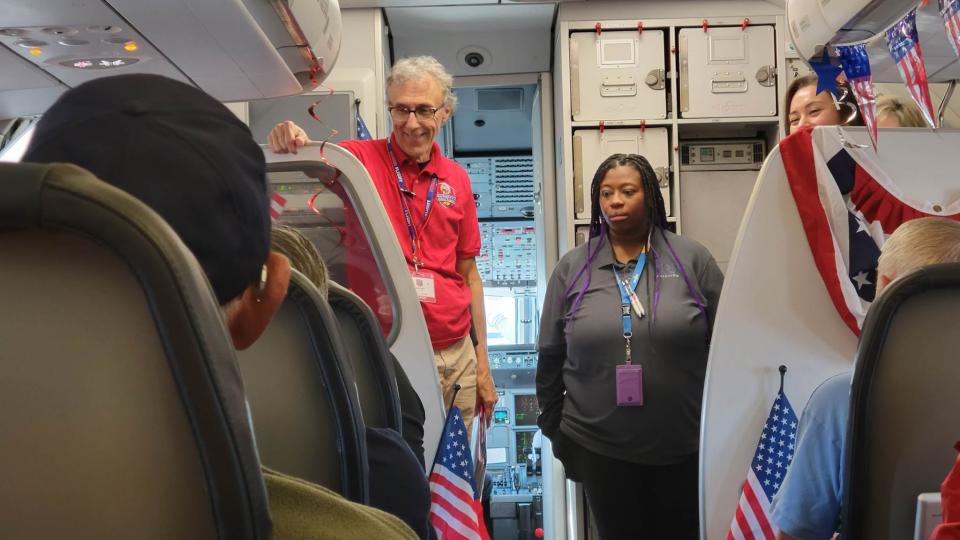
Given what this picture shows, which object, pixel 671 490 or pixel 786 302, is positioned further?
pixel 671 490

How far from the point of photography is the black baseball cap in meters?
0.76

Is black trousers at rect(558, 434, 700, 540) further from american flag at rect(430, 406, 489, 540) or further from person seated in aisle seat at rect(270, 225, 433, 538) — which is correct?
person seated in aisle seat at rect(270, 225, 433, 538)

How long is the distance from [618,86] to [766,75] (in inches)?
35.3

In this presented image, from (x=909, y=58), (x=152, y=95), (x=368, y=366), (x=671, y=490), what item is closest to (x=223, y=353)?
(x=152, y=95)

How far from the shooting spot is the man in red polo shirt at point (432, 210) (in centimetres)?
357

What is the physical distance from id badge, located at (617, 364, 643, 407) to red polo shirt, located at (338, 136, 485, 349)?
0.66 m

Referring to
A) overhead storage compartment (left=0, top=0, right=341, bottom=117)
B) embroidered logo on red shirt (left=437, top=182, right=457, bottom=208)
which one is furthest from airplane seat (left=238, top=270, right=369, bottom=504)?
embroidered logo on red shirt (left=437, top=182, right=457, bottom=208)

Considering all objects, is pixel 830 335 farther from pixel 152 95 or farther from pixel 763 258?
pixel 152 95

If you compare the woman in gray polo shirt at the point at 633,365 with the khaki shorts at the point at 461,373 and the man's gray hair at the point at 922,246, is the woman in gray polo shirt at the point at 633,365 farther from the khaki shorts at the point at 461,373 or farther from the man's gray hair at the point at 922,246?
the man's gray hair at the point at 922,246

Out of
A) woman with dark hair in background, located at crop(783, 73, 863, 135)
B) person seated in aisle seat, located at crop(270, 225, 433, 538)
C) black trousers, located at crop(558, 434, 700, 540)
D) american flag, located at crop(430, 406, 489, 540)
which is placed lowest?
black trousers, located at crop(558, 434, 700, 540)

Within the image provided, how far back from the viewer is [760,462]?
281 centimetres

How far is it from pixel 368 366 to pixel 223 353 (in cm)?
117

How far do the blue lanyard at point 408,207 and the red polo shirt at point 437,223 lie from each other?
12mm

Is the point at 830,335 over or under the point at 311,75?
under
